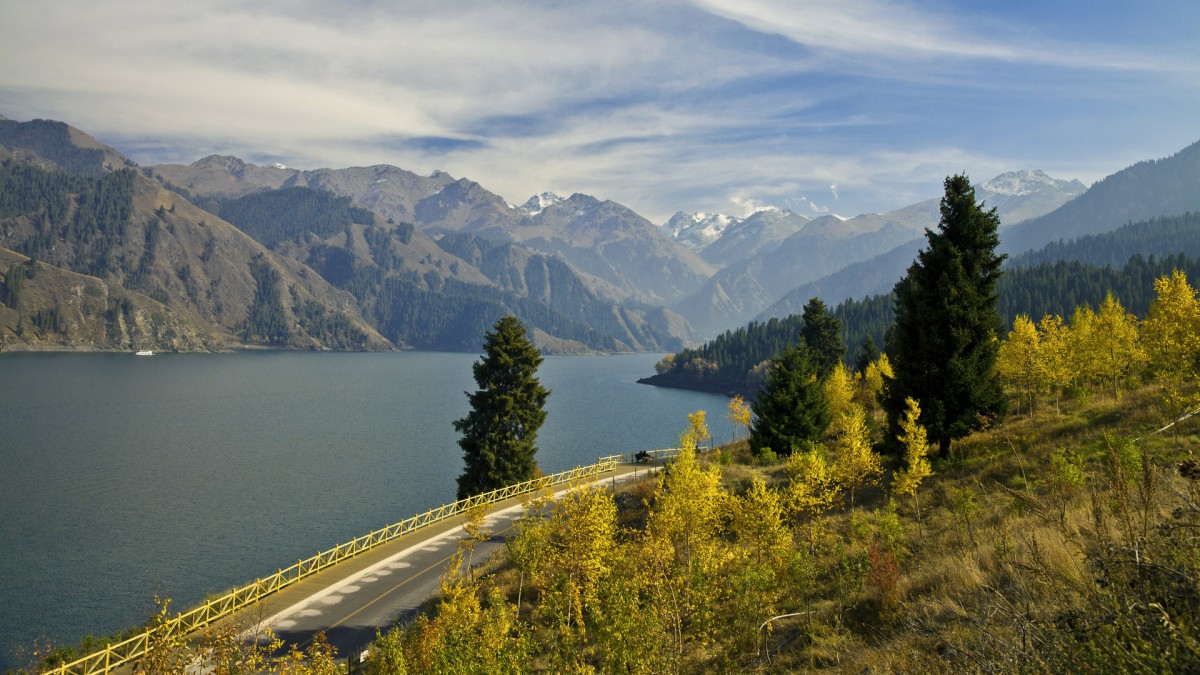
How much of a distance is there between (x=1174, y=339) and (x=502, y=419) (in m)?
40.7

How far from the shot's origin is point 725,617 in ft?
65.4

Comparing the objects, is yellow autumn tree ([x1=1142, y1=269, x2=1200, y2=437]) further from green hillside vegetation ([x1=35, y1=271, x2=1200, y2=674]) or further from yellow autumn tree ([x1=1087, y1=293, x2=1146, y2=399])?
yellow autumn tree ([x1=1087, y1=293, x2=1146, y2=399])

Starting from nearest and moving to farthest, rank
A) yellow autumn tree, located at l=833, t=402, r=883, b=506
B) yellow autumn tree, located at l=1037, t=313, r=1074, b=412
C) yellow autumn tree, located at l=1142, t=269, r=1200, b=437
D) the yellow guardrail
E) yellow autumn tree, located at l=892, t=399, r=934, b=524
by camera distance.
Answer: the yellow guardrail → yellow autumn tree, located at l=892, t=399, r=934, b=524 → yellow autumn tree, located at l=1142, t=269, r=1200, b=437 → yellow autumn tree, located at l=833, t=402, r=883, b=506 → yellow autumn tree, located at l=1037, t=313, r=1074, b=412

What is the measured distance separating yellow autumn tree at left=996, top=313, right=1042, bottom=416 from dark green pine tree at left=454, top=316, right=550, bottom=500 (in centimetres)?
3269

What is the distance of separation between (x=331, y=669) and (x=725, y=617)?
11.2 m

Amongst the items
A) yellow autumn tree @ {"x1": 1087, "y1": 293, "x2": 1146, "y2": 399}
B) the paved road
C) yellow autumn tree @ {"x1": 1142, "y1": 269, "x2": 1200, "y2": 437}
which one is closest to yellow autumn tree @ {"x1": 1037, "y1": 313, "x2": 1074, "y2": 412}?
yellow autumn tree @ {"x1": 1087, "y1": 293, "x2": 1146, "y2": 399}

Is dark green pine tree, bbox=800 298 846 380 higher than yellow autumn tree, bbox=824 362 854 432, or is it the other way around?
dark green pine tree, bbox=800 298 846 380

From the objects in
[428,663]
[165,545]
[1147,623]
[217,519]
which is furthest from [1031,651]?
[217,519]

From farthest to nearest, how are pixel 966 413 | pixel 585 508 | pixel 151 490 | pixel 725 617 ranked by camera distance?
pixel 151 490 → pixel 966 413 → pixel 585 508 → pixel 725 617

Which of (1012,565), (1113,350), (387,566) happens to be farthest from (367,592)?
(1113,350)

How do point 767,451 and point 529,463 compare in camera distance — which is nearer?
point 767,451

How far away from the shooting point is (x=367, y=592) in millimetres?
33938

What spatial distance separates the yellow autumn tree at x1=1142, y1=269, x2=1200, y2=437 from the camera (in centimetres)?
2795

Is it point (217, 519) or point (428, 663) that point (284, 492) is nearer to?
point (217, 519)
